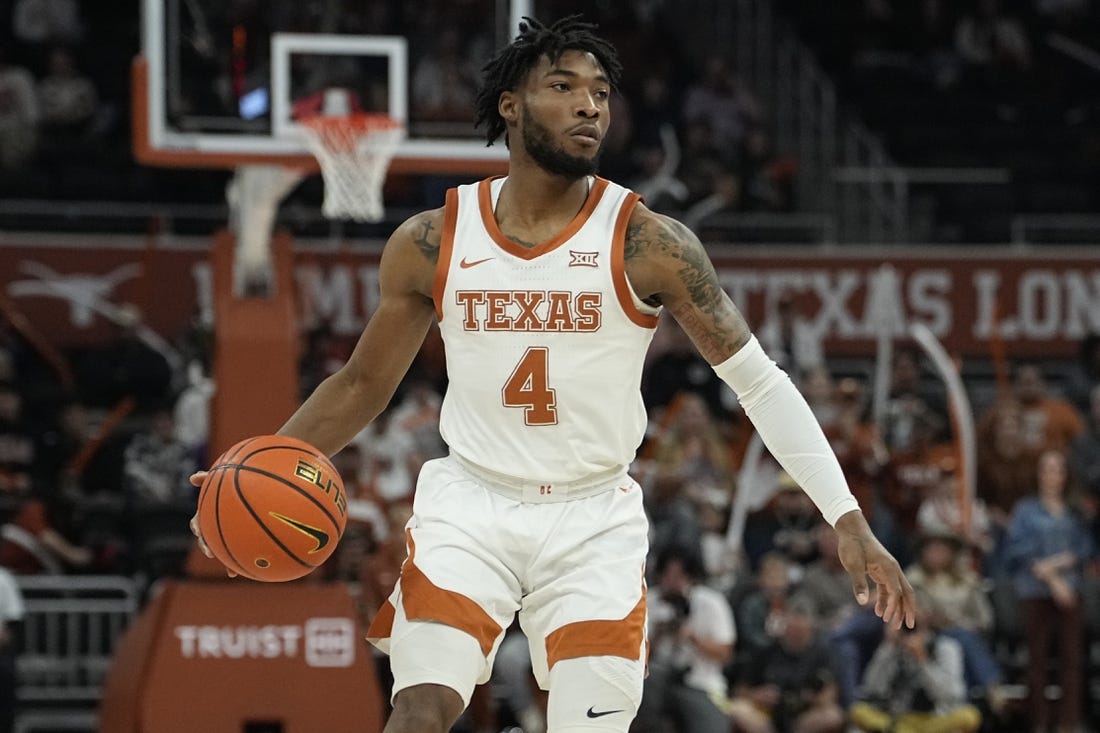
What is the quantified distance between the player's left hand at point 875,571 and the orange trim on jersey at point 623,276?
75 cm

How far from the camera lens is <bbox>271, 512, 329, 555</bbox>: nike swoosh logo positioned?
17.7 feet

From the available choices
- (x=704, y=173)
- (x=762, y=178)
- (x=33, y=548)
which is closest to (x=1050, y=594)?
(x=704, y=173)

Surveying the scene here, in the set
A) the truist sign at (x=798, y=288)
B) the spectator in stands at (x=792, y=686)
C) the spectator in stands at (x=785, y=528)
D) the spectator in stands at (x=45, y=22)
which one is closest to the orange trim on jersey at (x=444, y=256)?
the spectator in stands at (x=792, y=686)

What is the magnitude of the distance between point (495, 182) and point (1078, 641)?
7981 millimetres

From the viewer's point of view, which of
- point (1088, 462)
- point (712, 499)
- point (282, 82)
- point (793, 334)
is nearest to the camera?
point (282, 82)

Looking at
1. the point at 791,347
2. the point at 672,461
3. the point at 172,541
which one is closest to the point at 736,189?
the point at 791,347

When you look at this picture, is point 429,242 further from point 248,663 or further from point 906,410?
point 906,410

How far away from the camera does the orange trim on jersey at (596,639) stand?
5266 millimetres

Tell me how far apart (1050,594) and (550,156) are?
26.2ft

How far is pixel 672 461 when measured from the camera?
13.4 m

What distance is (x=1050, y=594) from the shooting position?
12.5m

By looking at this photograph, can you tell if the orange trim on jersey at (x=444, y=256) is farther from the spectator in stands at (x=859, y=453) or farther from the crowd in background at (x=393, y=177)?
the crowd in background at (x=393, y=177)

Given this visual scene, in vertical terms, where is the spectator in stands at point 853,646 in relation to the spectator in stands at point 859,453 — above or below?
below

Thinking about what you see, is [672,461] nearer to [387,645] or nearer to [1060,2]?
[387,645]
